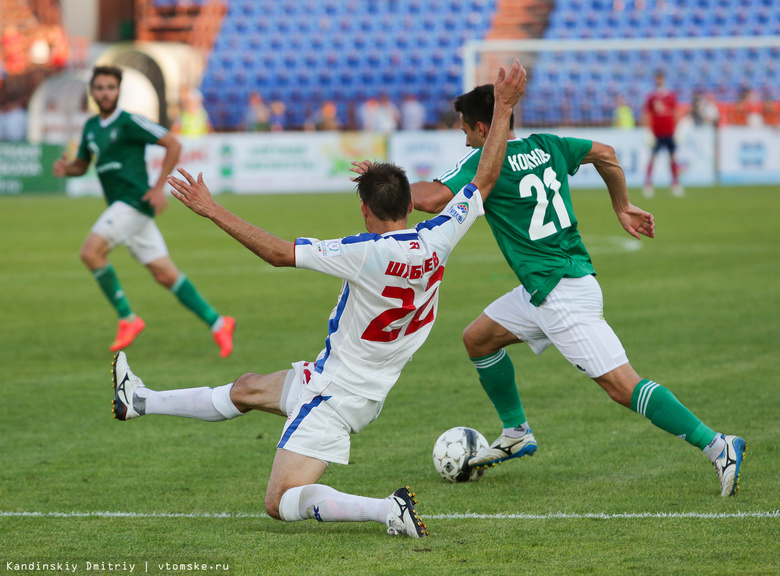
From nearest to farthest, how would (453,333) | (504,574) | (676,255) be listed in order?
(504,574) < (453,333) < (676,255)

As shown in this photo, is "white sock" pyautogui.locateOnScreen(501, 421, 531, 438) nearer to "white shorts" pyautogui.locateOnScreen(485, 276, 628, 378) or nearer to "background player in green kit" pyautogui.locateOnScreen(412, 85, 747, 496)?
"background player in green kit" pyautogui.locateOnScreen(412, 85, 747, 496)

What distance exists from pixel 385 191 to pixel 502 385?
1494 millimetres

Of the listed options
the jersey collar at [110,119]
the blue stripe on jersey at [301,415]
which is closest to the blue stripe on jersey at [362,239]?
the blue stripe on jersey at [301,415]

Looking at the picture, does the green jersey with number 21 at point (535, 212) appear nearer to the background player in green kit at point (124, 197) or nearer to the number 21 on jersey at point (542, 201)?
the number 21 on jersey at point (542, 201)

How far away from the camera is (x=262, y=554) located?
3.76m

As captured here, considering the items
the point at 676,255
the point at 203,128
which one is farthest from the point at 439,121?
the point at 676,255

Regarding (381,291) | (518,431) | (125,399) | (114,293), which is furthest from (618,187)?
(114,293)

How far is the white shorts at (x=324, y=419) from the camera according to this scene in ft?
13.3

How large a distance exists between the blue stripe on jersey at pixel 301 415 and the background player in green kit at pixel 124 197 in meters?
4.29

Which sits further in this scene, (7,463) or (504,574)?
(7,463)

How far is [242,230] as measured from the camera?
12.8ft

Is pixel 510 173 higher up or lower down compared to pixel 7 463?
higher up

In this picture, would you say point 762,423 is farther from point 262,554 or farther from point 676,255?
point 676,255

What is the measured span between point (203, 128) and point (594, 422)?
2371 centimetres
